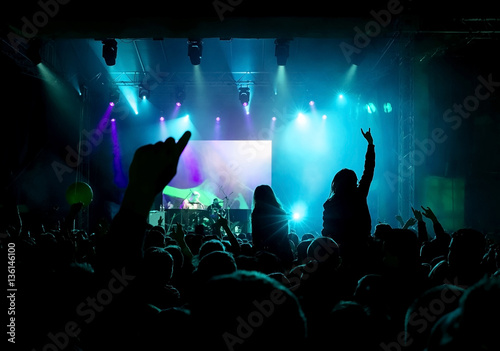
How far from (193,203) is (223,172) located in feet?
5.56

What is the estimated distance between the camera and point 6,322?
1.59m

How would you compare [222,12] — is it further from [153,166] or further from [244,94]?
[244,94]

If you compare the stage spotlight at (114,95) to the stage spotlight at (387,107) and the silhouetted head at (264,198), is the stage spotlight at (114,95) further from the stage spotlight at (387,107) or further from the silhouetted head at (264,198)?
the silhouetted head at (264,198)

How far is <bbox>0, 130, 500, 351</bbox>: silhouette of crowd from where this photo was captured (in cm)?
76

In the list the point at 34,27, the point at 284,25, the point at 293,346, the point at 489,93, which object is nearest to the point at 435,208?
the point at 489,93

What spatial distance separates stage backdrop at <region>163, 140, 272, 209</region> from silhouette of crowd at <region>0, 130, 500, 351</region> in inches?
450

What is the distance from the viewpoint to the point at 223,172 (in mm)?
14328

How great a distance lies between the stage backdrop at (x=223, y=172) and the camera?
14258 mm

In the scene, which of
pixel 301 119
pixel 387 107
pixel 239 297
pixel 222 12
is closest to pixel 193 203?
pixel 301 119

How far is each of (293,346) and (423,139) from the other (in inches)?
431

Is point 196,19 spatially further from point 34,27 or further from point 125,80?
point 125,80

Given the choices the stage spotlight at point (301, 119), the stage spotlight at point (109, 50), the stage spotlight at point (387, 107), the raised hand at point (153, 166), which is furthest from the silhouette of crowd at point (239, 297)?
the stage spotlight at point (301, 119)

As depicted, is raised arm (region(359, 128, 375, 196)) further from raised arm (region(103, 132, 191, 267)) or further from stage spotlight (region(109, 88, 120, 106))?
stage spotlight (region(109, 88, 120, 106))

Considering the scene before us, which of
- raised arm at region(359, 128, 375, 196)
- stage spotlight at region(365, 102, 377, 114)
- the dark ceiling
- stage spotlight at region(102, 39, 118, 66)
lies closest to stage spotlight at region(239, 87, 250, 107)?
stage spotlight at region(365, 102, 377, 114)
